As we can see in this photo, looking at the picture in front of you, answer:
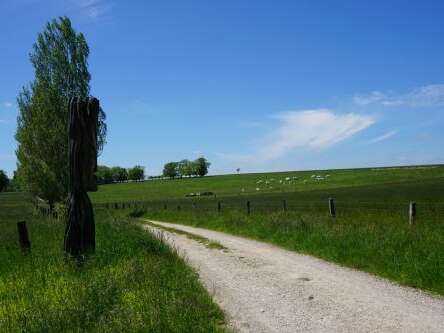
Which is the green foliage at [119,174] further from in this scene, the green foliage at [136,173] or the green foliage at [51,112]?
the green foliage at [51,112]

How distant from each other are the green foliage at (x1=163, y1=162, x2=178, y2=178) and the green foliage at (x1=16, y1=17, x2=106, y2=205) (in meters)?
144

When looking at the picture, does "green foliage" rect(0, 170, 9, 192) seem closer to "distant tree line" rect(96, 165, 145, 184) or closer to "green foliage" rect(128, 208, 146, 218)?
"distant tree line" rect(96, 165, 145, 184)

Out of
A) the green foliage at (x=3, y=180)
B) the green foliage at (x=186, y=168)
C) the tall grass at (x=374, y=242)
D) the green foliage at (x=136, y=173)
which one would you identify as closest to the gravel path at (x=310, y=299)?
the tall grass at (x=374, y=242)

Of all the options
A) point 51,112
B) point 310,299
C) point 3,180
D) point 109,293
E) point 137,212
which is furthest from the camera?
point 3,180

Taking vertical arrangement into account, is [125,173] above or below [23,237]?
above

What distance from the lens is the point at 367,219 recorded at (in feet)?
57.5

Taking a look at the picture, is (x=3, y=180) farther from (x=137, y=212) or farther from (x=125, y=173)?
(x=137, y=212)

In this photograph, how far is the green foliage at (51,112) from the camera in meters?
32.9

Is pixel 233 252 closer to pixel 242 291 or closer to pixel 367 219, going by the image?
pixel 242 291

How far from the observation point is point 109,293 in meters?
6.96

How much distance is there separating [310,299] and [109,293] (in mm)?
3370

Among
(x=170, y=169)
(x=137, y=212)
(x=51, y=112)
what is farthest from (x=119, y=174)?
(x=51, y=112)

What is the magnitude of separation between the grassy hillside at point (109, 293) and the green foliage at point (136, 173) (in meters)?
170

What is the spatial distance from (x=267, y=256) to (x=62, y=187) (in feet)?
79.6
